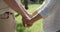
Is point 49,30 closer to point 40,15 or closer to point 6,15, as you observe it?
point 40,15

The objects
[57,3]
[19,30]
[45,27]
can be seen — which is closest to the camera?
[57,3]

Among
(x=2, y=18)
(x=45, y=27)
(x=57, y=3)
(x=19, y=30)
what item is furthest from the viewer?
(x=19, y=30)

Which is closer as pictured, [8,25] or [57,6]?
[57,6]

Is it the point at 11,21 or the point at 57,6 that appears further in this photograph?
the point at 11,21

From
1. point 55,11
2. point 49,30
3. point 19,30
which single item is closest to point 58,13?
point 55,11

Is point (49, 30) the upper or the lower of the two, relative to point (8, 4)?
lower

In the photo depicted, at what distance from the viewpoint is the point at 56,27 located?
100 inches

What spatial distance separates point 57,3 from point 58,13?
11 centimetres

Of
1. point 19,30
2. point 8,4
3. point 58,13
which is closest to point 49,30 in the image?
point 58,13

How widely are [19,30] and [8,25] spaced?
352cm

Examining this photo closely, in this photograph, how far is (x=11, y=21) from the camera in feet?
9.86

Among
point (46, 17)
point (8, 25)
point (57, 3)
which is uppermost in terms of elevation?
point (57, 3)

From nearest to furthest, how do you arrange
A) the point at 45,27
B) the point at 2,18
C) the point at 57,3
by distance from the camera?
the point at 57,3, the point at 45,27, the point at 2,18

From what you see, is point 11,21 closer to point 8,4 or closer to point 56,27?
point 8,4
